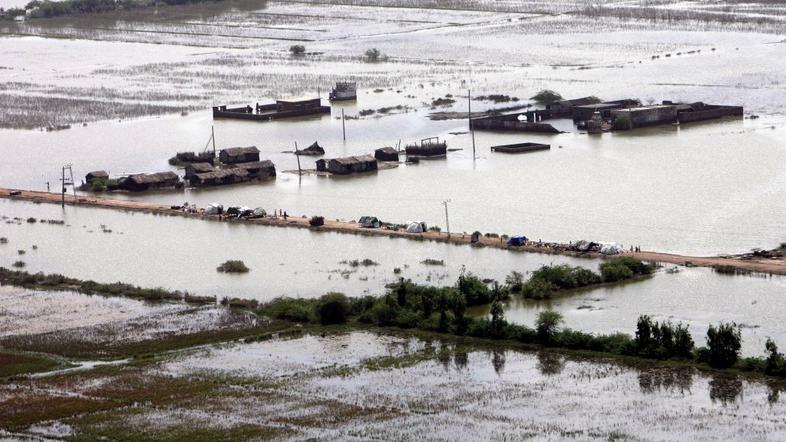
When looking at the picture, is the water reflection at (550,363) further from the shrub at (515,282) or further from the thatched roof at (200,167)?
the thatched roof at (200,167)

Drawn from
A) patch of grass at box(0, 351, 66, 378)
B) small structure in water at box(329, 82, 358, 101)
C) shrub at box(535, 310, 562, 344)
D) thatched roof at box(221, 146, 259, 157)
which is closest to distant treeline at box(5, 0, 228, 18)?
small structure in water at box(329, 82, 358, 101)

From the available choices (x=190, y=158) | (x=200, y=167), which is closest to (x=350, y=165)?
(x=200, y=167)

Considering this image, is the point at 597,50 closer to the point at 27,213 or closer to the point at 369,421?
the point at 27,213

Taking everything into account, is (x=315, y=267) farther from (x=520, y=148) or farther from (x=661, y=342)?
(x=520, y=148)

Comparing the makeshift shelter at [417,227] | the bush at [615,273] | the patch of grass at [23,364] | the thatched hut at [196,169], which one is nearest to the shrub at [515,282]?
the bush at [615,273]

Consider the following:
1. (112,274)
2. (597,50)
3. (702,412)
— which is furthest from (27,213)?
(597,50)

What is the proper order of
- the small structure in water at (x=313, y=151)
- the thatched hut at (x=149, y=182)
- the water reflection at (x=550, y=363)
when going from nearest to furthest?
the water reflection at (x=550, y=363), the thatched hut at (x=149, y=182), the small structure in water at (x=313, y=151)

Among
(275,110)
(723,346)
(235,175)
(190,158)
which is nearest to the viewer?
(723,346)

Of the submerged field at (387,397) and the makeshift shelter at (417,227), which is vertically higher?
the makeshift shelter at (417,227)
